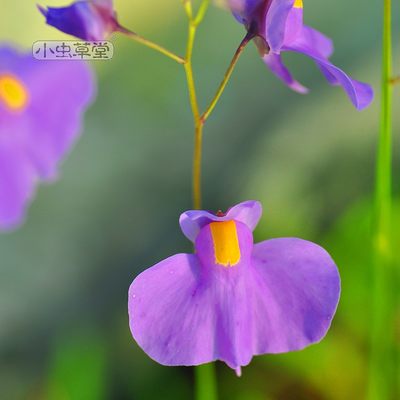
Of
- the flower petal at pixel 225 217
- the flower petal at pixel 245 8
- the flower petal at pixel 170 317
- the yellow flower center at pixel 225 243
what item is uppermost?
the flower petal at pixel 245 8

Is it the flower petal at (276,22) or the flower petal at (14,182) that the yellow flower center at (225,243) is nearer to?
the flower petal at (276,22)

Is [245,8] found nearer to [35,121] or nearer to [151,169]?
[35,121]

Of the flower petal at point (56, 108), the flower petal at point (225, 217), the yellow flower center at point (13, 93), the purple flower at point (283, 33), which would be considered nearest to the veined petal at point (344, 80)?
the purple flower at point (283, 33)

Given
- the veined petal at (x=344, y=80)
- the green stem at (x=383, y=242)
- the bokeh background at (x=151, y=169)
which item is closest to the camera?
the veined petal at (x=344, y=80)

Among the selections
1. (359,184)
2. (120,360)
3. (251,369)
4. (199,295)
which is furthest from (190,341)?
(359,184)

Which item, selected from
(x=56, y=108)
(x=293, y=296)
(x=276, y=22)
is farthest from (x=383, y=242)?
(x=56, y=108)

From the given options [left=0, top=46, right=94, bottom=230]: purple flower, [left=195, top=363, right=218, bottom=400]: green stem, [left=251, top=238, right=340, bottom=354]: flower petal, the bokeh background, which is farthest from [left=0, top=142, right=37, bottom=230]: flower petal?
[left=251, top=238, right=340, bottom=354]: flower petal
